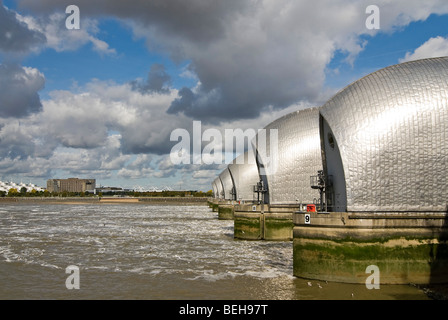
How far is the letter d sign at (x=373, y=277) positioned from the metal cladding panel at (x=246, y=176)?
44600mm

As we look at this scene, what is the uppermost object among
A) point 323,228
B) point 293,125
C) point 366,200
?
point 293,125

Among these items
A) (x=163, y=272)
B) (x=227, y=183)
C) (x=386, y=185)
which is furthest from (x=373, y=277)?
(x=227, y=183)

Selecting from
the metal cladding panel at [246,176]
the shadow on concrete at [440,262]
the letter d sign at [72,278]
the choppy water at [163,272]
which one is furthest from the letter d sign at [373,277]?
the metal cladding panel at [246,176]

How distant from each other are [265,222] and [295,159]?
553 cm

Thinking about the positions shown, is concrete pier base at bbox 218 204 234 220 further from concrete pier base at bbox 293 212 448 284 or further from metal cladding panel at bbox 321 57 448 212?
concrete pier base at bbox 293 212 448 284

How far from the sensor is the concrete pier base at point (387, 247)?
52.6ft

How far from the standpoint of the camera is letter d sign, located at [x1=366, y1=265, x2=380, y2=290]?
52.0ft

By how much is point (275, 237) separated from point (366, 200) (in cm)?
1586

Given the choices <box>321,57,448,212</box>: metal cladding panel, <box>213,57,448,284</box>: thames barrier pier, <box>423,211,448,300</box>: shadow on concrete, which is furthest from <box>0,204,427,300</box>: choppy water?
<box>321,57,448,212</box>: metal cladding panel

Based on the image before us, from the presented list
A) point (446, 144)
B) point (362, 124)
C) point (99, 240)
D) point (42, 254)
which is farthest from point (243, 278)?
point (99, 240)

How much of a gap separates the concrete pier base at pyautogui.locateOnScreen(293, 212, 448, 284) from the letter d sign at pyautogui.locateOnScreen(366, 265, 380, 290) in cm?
11

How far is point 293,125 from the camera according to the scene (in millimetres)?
35625

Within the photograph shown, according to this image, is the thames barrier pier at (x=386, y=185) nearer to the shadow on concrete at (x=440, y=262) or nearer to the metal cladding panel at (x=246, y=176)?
the shadow on concrete at (x=440, y=262)
